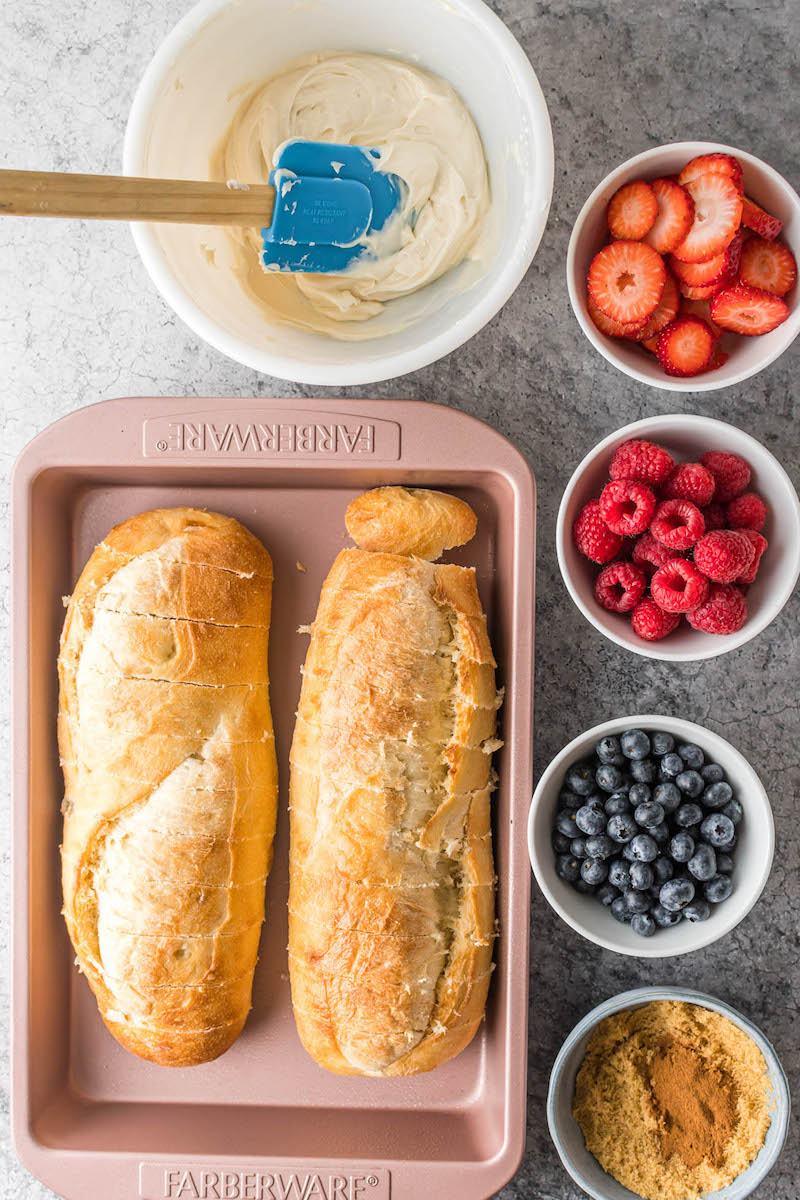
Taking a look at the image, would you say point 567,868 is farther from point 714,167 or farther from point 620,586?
point 714,167

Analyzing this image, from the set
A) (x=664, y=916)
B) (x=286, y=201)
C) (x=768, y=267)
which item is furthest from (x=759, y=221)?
(x=664, y=916)

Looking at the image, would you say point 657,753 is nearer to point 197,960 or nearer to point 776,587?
point 776,587

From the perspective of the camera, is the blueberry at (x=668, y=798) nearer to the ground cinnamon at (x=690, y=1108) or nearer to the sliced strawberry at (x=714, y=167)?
the ground cinnamon at (x=690, y=1108)

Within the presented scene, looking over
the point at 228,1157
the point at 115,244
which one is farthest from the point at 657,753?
the point at 115,244

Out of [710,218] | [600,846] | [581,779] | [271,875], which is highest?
[710,218]

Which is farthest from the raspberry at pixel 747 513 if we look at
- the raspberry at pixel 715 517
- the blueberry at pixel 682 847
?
the blueberry at pixel 682 847

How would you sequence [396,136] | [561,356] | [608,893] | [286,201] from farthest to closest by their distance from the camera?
[561,356] < [608,893] < [396,136] < [286,201]
